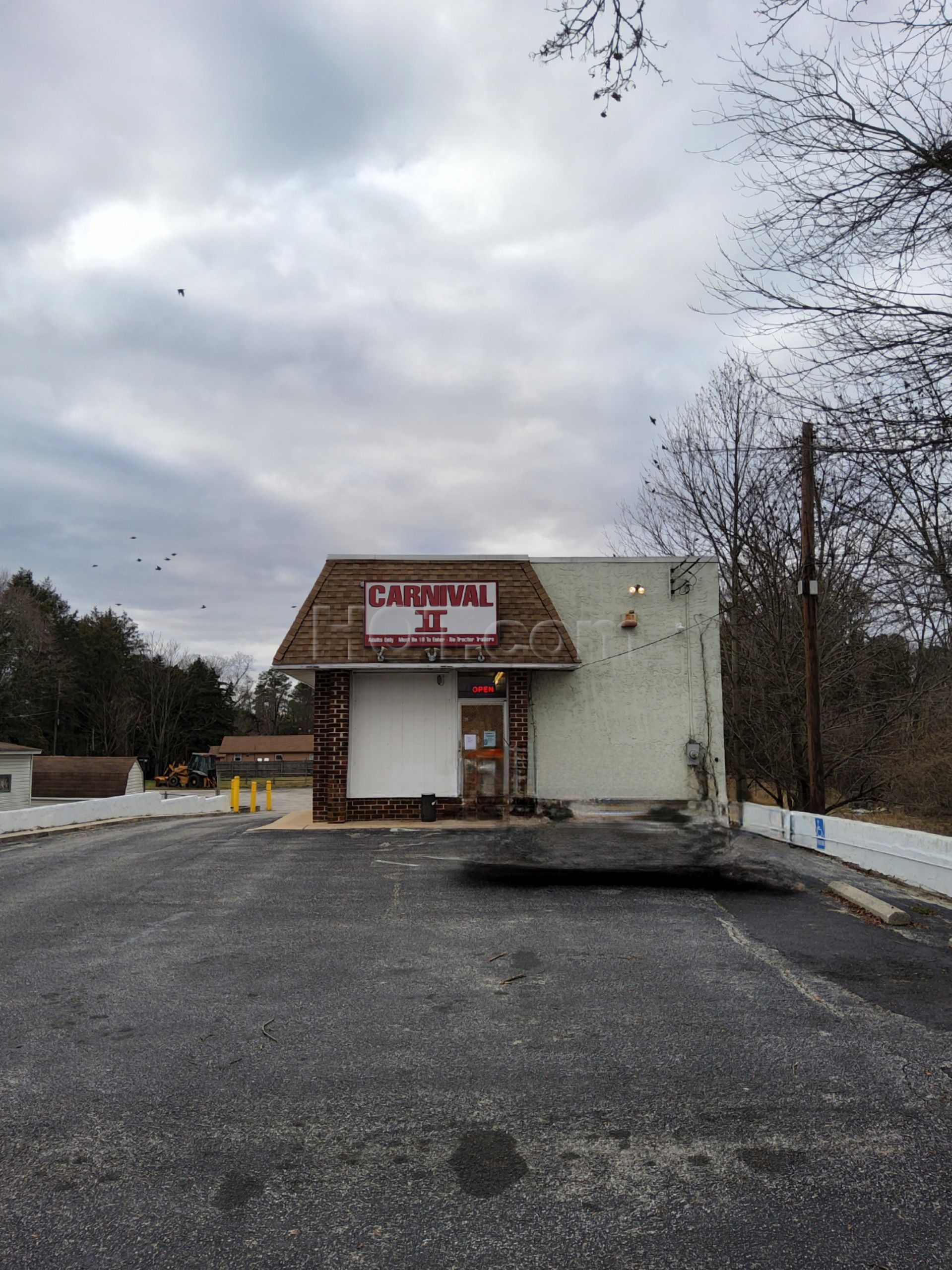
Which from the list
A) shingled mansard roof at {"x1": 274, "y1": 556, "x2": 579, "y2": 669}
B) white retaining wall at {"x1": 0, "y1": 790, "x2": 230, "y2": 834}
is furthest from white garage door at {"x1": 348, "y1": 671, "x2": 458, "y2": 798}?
white retaining wall at {"x1": 0, "y1": 790, "x2": 230, "y2": 834}

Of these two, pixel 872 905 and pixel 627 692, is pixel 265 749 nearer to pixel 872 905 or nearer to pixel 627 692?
pixel 627 692

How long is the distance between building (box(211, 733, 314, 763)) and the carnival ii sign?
174ft

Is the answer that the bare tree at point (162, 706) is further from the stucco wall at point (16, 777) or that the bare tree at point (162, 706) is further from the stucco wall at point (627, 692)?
the stucco wall at point (627, 692)

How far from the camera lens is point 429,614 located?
54.1ft

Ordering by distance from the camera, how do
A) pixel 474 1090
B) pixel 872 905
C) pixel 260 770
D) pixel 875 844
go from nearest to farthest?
pixel 474 1090, pixel 872 905, pixel 875 844, pixel 260 770

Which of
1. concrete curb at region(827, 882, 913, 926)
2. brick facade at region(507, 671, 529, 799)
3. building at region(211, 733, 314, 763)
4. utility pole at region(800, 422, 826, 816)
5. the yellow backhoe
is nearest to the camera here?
concrete curb at region(827, 882, 913, 926)

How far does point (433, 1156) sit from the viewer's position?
3.64 meters

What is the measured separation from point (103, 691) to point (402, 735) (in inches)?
2293

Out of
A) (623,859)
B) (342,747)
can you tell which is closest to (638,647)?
(623,859)

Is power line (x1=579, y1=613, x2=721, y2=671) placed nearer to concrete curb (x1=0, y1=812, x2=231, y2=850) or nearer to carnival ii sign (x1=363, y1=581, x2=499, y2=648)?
carnival ii sign (x1=363, y1=581, x2=499, y2=648)

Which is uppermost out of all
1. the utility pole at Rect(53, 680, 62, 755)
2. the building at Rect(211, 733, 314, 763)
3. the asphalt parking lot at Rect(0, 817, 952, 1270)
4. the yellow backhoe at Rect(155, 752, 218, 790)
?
the utility pole at Rect(53, 680, 62, 755)

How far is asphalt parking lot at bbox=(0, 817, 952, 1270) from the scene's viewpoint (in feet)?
10.1

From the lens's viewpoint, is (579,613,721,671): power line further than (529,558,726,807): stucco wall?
Yes

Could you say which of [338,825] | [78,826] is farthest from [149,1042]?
[78,826]
